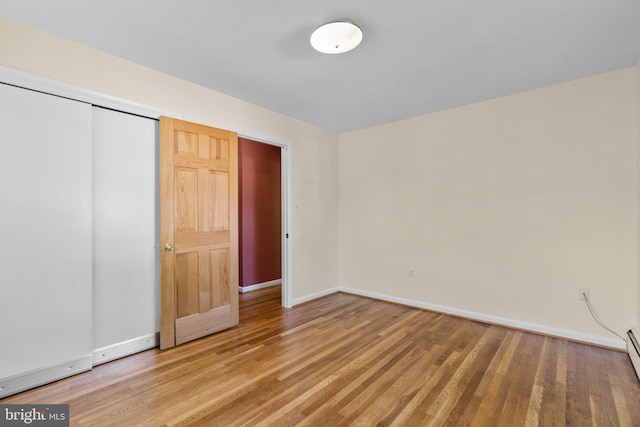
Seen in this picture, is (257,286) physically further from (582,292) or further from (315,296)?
(582,292)

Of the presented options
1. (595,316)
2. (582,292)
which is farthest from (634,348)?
(582,292)

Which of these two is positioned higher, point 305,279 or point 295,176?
point 295,176

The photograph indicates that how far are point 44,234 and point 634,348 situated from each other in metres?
4.76

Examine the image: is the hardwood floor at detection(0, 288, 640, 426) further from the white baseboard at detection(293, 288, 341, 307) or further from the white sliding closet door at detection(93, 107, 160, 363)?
the white baseboard at detection(293, 288, 341, 307)

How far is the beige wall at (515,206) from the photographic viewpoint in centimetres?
275

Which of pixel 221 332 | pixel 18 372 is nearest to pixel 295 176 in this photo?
pixel 221 332

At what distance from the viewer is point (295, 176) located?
13.5 feet

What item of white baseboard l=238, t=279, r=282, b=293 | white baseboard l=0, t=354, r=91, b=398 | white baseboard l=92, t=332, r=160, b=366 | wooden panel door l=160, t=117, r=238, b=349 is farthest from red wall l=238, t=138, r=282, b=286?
white baseboard l=0, t=354, r=91, b=398

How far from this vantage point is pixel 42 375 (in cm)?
211

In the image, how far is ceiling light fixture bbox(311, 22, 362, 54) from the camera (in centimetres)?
204

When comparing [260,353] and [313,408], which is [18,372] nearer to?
[260,353]

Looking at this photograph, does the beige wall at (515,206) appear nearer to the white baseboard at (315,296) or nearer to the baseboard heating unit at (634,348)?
the baseboard heating unit at (634,348)

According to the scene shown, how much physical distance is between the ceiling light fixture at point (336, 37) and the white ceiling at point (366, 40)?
0.06 meters

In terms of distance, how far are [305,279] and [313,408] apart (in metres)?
2.41
